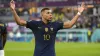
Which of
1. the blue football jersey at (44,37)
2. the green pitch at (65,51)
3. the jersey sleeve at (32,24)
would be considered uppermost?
the jersey sleeve at (32,24)

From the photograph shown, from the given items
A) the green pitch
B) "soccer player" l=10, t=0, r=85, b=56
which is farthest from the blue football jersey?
the green pitch

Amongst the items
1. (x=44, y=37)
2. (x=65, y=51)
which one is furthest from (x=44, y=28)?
(x=65, y=51)

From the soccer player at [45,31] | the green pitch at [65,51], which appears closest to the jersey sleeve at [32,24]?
the soccer player at [45,31]

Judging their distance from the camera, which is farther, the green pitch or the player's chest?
the green pitch

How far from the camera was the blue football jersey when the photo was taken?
1000 centimetres

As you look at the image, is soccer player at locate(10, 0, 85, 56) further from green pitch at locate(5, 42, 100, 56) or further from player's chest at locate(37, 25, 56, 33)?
green pitch at locate(5, 42, 100, 56)

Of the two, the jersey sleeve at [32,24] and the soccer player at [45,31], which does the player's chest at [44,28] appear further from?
the jersey sleeve at [32,24]

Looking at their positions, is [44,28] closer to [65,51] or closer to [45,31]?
[45,31]

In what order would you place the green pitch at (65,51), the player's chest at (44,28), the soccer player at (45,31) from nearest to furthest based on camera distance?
the soccer player at (45,31) < the player's chest at (44,28) < the green pitch at (65,51)

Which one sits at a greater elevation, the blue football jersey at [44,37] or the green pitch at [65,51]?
the blue football jersey at [44,37]

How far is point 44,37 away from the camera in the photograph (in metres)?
10.1

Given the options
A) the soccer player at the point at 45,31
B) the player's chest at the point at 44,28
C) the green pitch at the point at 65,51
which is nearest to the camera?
the soccer player at the point at 45,31

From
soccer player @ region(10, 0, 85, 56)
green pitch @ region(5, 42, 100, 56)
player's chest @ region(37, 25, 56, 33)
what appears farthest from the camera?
green pitch @ region(5, 42, 100, 56)

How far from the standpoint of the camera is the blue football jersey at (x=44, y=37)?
32.8 feet
